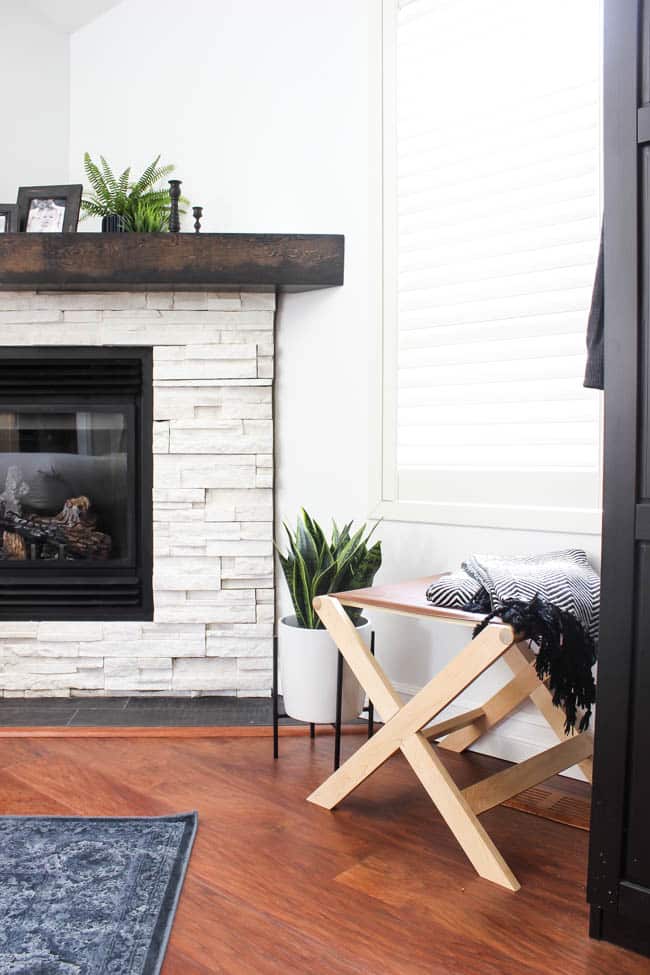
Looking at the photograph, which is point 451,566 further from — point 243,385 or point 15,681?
point 15,681

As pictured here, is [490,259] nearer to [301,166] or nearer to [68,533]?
[301,166]

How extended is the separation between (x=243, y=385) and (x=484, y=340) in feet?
2.76

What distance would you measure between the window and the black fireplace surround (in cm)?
89

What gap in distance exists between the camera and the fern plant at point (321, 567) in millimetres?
2406

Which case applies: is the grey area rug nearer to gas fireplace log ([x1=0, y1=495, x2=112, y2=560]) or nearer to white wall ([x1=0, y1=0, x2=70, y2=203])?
gas fireplace log ([x1=0, y1=495, x2=112, y2=560])

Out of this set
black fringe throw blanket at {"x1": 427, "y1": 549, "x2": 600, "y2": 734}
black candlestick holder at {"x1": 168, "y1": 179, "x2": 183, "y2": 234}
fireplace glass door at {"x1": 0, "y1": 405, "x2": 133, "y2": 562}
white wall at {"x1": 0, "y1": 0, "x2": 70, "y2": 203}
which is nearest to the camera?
black fringe throw blanket at {"x1": 427, "y1": 549, "x2": 600, "y2": 734}

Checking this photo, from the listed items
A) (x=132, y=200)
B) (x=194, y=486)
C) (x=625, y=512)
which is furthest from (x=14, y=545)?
(x=625, y=512)

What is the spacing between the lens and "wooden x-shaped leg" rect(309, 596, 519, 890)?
1.74 metres

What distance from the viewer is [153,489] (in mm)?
2920

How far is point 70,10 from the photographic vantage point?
3271 mm

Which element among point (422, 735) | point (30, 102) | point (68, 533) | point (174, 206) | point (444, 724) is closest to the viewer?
point (422, 735)

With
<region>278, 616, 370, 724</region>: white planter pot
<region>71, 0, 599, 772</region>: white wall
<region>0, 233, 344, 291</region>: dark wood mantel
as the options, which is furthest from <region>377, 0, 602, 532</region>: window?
<region>278, 616, 370, 724</region>: white planter pot

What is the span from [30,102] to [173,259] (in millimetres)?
1130

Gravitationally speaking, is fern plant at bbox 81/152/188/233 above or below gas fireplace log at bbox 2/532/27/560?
above
